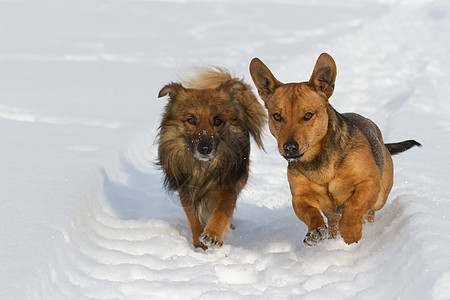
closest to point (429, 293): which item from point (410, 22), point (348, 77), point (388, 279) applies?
point (388, 279)

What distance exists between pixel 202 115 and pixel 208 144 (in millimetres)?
268

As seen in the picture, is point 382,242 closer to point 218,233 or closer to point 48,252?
point 218,233

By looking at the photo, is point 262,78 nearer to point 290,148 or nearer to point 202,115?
point 202,115

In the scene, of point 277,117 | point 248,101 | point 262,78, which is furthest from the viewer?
point 248,101

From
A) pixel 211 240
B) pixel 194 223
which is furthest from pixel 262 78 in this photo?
pixel 194 223

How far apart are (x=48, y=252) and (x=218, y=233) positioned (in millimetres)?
1333

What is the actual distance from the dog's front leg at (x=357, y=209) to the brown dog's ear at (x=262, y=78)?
916 mm

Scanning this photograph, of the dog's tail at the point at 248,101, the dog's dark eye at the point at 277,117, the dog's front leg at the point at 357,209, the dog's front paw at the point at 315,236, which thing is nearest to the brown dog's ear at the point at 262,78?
the dog's dark eye at the point at 277,117

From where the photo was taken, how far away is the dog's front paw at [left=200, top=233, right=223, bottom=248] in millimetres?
4270

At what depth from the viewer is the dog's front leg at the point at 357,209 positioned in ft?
12.5

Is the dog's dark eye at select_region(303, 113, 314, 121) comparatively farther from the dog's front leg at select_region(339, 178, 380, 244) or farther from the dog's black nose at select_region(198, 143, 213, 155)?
the dog's black nose at select_region(198, 143, 213, 155)

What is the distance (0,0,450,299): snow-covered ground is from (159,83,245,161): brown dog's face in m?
0.76

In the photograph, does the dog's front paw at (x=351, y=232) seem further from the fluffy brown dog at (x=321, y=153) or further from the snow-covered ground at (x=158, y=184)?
the snow-covered ground at (x=158, y=184)

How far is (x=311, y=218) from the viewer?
3.90 metres
